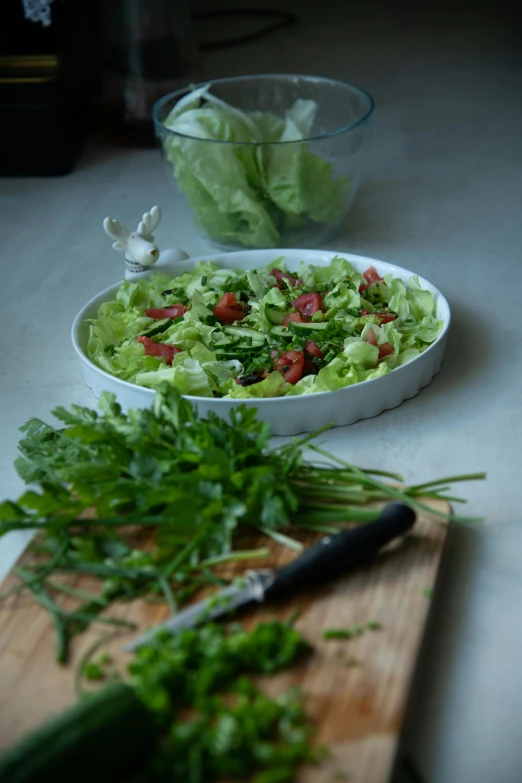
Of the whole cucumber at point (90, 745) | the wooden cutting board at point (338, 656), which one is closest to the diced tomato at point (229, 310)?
the wooden cutting board at point (338, 656)

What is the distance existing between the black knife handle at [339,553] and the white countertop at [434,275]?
112mm

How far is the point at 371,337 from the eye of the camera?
1.43 metres

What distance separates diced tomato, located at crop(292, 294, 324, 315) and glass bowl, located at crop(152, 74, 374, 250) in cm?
31

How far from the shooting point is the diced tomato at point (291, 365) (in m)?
1.37

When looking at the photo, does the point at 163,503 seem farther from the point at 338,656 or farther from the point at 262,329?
the point at 262,329

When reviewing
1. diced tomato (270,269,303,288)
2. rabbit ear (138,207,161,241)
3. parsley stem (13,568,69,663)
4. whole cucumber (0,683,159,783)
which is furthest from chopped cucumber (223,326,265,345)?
whole cucumber (0,683,159,783)

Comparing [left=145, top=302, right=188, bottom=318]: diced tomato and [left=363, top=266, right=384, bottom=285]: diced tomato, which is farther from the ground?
[left=363, top=266, right=384, bottom=285]: diced tomato

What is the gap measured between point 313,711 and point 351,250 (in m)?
1.28

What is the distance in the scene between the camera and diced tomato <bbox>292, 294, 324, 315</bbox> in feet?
5.06

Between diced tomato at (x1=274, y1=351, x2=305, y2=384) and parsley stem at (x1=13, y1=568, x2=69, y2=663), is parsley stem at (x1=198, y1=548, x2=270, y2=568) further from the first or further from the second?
diced tomato at (x1=274, y1=351, x2=305, y2=384)

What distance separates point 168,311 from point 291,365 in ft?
0.95

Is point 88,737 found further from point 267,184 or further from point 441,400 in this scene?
point 267,184

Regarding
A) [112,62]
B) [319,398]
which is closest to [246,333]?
[319,398]

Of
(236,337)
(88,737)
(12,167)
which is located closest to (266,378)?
(236,337)
